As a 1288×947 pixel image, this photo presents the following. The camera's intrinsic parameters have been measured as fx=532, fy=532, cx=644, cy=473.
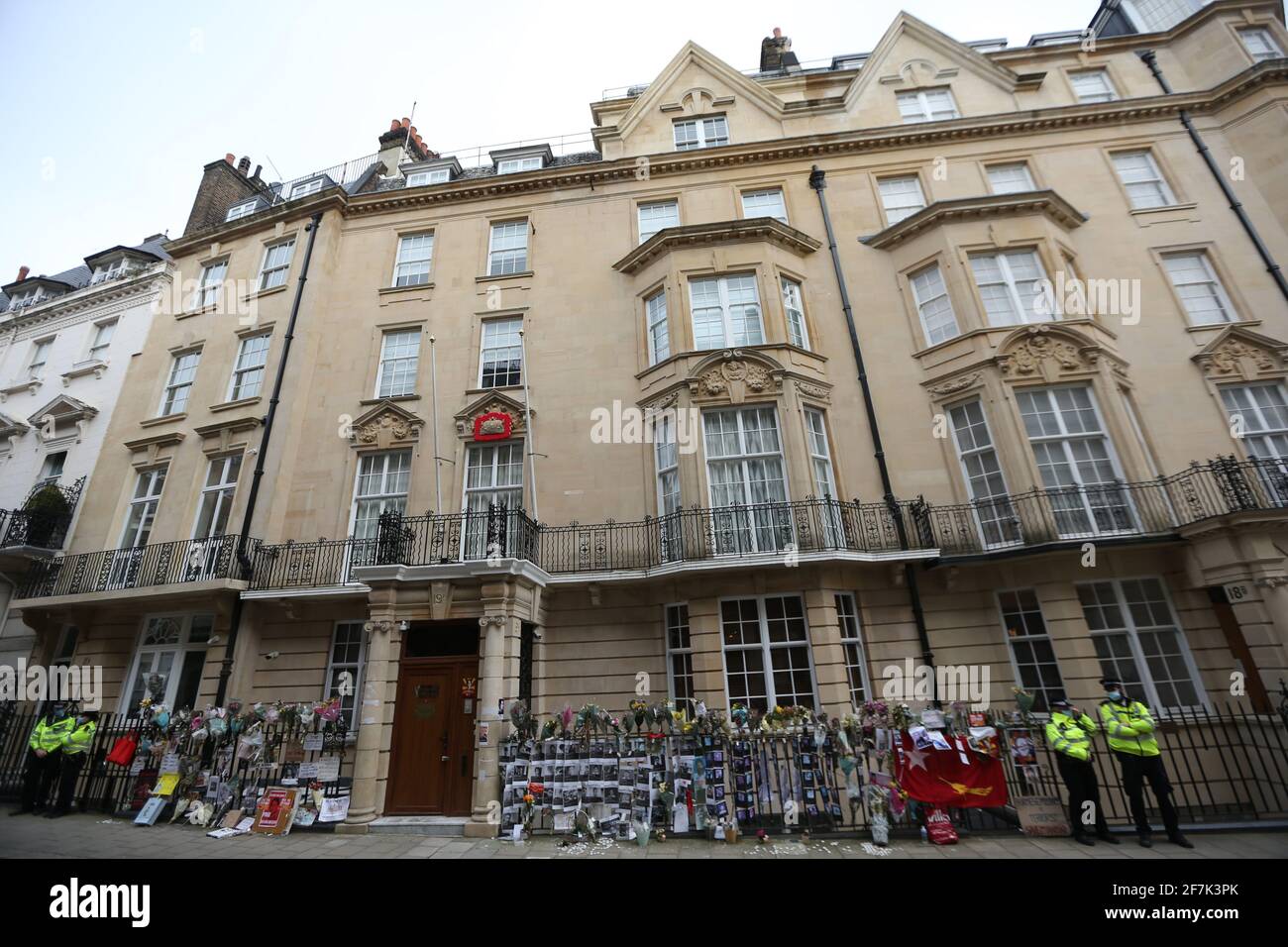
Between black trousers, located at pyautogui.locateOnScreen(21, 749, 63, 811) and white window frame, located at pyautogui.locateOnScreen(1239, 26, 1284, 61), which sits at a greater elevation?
white window frame, located at pyautogui.locateOnScreen(1239, 26, 1284, 61)

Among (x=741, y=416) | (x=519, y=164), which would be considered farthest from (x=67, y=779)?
(x=519, y=164)

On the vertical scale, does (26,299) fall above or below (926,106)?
below

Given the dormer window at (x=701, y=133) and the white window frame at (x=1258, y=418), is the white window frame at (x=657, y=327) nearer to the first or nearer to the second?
the dormer window at (x=701, y=133)

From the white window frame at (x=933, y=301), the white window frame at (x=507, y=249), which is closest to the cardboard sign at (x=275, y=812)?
the white window frame at (x=507, y=249)

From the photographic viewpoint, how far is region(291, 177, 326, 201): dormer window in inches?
777

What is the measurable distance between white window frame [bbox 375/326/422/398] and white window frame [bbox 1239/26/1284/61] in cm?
2536

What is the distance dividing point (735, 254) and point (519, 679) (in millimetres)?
11236

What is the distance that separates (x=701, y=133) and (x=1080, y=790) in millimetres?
18606

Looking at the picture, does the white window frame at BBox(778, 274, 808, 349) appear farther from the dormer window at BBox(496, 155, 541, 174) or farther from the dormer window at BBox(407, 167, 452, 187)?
the dormer window at BBox(407, 167, 452, 187)

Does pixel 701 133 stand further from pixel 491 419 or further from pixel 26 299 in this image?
pixel 26 299

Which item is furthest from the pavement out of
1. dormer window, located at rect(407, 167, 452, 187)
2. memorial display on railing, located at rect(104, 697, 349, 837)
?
dormer window, located at rect(407, 167, 452, 187)

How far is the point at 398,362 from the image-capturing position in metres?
15.1

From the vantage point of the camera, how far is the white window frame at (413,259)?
1630 centimetres

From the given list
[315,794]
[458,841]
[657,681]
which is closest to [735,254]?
[657,681]
